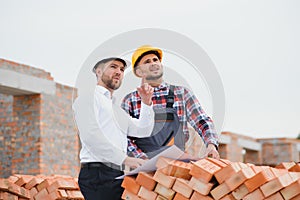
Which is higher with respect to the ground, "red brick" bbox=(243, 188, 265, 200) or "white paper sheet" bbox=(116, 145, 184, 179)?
"white paper sheet" bbox=(116, 145, 184, 179)

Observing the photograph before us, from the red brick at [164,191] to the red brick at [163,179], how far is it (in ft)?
0.07

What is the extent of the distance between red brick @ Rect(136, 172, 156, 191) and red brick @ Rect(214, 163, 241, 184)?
339mm

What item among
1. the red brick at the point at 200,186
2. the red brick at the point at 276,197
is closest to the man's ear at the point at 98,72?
the red brick at the point at 200,186

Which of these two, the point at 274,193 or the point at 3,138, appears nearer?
the point at 274,193

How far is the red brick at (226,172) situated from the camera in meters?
2.64

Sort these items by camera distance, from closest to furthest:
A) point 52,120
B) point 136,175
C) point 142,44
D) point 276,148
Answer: point 136,175 → point 142,44 → point 52,120 → point 276,148

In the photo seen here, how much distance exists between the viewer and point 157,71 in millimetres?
3219

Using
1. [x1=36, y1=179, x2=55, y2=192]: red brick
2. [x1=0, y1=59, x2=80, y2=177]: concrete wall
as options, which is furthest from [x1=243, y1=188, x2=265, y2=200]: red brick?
[x1=0, y1=59, x2=80, y2=177]: concrete wall

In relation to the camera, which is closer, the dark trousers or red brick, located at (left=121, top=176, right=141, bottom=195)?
red brick, located at (left=121, top=176, right=141, bottom=195)

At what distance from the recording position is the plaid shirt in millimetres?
3254

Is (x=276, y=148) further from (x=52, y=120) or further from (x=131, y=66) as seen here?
(x=131, y=66)

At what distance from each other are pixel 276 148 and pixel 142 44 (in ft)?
62.8

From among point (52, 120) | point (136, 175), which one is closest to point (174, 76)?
point (136, 175)

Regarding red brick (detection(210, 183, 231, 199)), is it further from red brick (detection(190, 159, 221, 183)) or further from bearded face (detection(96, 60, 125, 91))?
bearded face (detection(96, 60, 125, 91))
